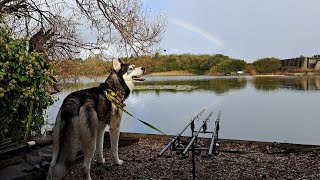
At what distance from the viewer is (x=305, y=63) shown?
3906 cm

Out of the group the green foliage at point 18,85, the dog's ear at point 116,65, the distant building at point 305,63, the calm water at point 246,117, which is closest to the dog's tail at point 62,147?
the green foliage at point 18,85

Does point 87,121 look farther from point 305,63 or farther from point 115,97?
point 305,63

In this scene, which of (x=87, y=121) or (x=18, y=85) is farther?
(x=18, y=85)

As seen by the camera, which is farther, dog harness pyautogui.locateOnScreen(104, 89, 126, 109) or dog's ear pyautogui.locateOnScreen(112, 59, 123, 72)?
dog's ear pyautogui.locateOnScreen(112, 59, 123, 72)

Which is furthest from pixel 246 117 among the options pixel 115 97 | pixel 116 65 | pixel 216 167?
pixel 115 97

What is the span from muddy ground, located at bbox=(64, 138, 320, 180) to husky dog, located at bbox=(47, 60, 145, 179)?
444 mm

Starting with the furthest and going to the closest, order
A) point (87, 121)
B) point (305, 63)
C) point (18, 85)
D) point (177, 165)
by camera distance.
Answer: point (305, 63) < point (177, 165) < point (18, 85) < point (87, 121)

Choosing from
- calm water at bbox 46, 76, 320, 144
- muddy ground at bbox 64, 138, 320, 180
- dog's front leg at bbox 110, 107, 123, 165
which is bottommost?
calm water at bbox 46, 76, 320, 144

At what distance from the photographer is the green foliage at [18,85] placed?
4.93 metres

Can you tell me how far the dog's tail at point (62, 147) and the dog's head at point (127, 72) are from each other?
1774 millimetres

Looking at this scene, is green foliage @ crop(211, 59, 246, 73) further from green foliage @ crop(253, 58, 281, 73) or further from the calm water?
the calm water

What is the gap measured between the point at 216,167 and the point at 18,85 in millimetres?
3656

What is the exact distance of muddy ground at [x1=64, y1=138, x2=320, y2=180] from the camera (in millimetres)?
5363

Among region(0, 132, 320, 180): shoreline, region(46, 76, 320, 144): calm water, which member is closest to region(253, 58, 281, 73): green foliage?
region(46, 76, 320, 144): calm water
